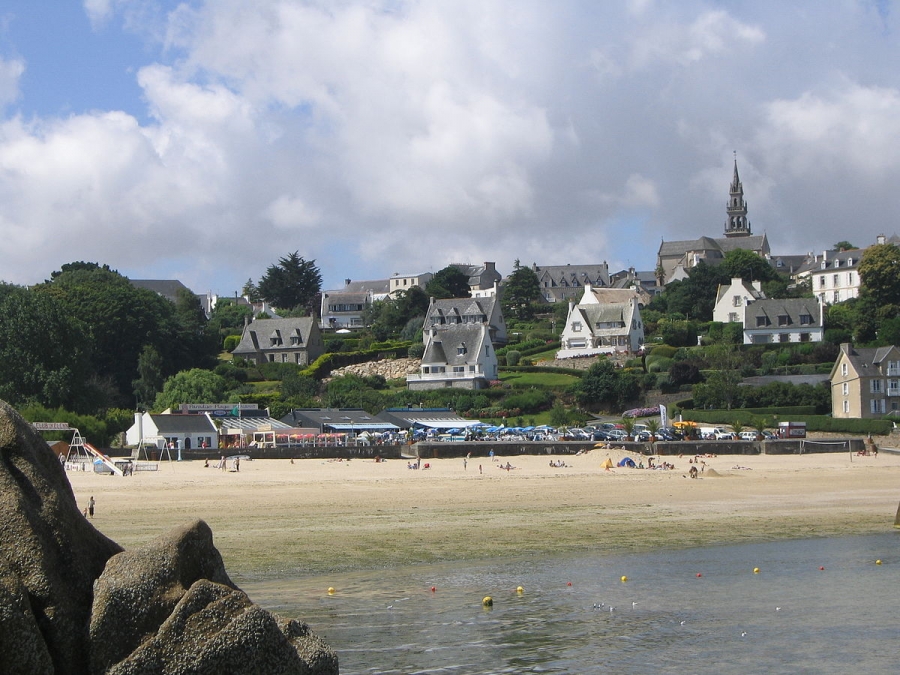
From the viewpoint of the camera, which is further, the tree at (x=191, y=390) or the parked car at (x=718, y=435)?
the tree at (x=191, y=390)

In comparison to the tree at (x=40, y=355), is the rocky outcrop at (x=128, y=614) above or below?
below

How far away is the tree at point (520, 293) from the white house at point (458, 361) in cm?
3765

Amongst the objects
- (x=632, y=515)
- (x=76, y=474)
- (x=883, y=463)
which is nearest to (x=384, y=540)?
(x=632, y=515)

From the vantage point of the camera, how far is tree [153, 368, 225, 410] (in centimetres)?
7900

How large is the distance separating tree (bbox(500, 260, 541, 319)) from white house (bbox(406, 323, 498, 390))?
37.7m

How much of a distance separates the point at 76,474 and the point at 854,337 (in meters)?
75.2

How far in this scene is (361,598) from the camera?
19781mm

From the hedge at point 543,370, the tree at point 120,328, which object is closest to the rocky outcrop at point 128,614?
the hedge at point 543,370

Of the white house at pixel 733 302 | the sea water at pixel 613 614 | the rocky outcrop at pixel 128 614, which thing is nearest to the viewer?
the rocky outcrop at pixel 128 614

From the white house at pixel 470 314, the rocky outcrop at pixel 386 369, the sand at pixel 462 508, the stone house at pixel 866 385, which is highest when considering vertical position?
the white house at pixel 470 314

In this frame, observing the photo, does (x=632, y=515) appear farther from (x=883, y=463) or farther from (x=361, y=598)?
(x=883, y=463)

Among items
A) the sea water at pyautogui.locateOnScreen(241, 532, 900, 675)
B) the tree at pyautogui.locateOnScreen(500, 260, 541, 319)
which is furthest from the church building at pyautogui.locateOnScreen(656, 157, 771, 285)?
the sea water at pyautogui.locateOnScreen(241, 532, 900, 675)

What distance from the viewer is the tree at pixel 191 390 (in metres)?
79.0

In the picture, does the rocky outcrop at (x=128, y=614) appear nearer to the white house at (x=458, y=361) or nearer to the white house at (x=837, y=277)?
the white house at (x=458, y=361)
